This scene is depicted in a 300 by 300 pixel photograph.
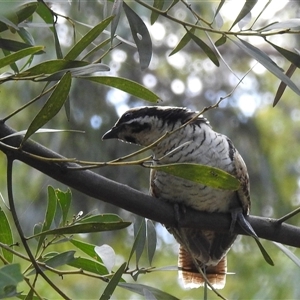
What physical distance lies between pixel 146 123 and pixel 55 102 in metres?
0.72

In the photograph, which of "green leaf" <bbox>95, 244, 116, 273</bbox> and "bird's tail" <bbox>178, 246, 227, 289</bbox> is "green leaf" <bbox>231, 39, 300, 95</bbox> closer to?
"green leaf" <bbox>95, 244, 116, 273</bbox>

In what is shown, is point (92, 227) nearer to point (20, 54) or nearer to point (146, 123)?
point (20, 54)

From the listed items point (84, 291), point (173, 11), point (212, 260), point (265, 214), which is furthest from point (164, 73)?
point (212, 260)

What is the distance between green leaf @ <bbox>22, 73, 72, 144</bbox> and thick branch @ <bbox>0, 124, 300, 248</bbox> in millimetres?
50

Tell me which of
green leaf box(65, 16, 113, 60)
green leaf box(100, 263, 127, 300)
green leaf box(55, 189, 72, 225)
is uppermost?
green leaf box(65, 16, 113, 60)

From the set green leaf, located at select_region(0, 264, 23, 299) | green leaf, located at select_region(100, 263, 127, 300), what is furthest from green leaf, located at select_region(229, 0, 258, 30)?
green leaf, located at select_region(0, 264, 23, 299)

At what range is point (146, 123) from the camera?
62.1 inches

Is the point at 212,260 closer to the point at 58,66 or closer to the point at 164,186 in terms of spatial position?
the point at 164,186

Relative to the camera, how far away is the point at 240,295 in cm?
362

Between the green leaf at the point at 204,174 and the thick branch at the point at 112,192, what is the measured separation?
0.15 meters

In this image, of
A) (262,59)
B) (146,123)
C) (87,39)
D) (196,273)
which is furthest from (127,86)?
(196,273)

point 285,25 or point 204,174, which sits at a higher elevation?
point 285,25

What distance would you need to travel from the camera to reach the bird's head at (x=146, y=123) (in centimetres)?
156

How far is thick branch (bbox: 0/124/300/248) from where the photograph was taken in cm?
98
